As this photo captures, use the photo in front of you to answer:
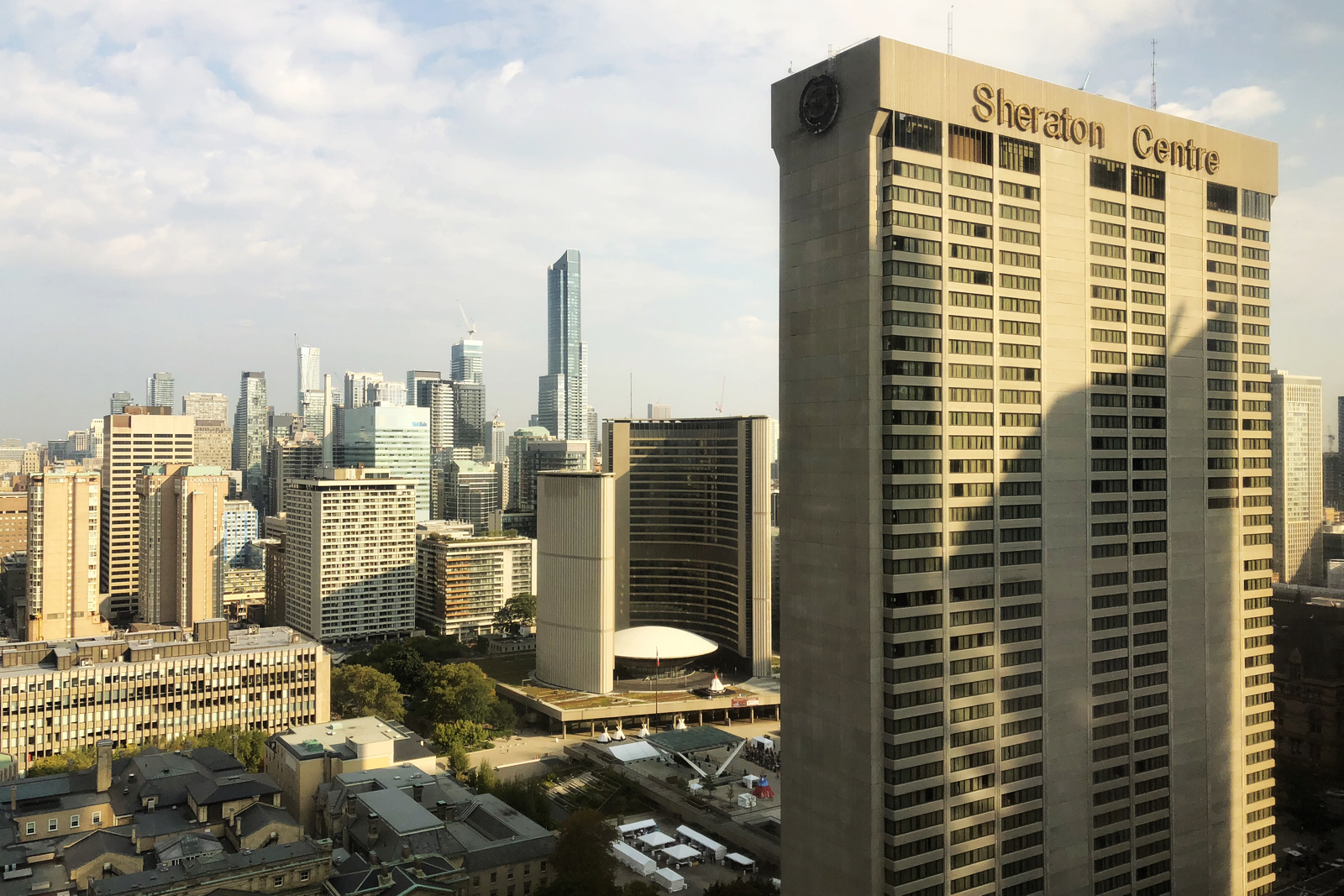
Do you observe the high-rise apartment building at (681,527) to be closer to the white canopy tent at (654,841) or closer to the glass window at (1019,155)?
the white canopy tent at (654,841)

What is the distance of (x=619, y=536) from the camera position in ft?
544

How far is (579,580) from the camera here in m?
139

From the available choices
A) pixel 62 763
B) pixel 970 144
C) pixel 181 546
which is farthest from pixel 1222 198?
pixel 181 546

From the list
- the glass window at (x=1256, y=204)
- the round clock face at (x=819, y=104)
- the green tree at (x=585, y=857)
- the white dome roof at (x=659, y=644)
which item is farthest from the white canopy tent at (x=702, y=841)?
the glass window at (x=1256, y=204)

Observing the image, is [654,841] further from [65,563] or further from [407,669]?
[65,563]

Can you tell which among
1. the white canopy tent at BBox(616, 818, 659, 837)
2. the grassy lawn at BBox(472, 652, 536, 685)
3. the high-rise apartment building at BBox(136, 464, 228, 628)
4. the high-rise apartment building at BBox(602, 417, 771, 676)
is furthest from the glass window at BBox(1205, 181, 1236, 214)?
the high-rise apartment building at BBox(136, 464, 228, 628)

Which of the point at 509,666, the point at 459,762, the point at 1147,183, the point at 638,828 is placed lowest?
the point at 638,828

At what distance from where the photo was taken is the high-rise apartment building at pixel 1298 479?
174625 mm

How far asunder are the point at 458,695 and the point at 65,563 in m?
96.6

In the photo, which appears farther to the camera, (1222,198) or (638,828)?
(638,828)

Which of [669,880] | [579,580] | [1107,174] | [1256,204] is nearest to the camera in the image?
[1107,174]

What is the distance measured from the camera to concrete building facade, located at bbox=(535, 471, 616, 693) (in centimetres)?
13775

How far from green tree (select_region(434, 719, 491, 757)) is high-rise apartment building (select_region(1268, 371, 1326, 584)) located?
146 meters

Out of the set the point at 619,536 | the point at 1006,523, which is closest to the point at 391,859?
the point at 1006,523
